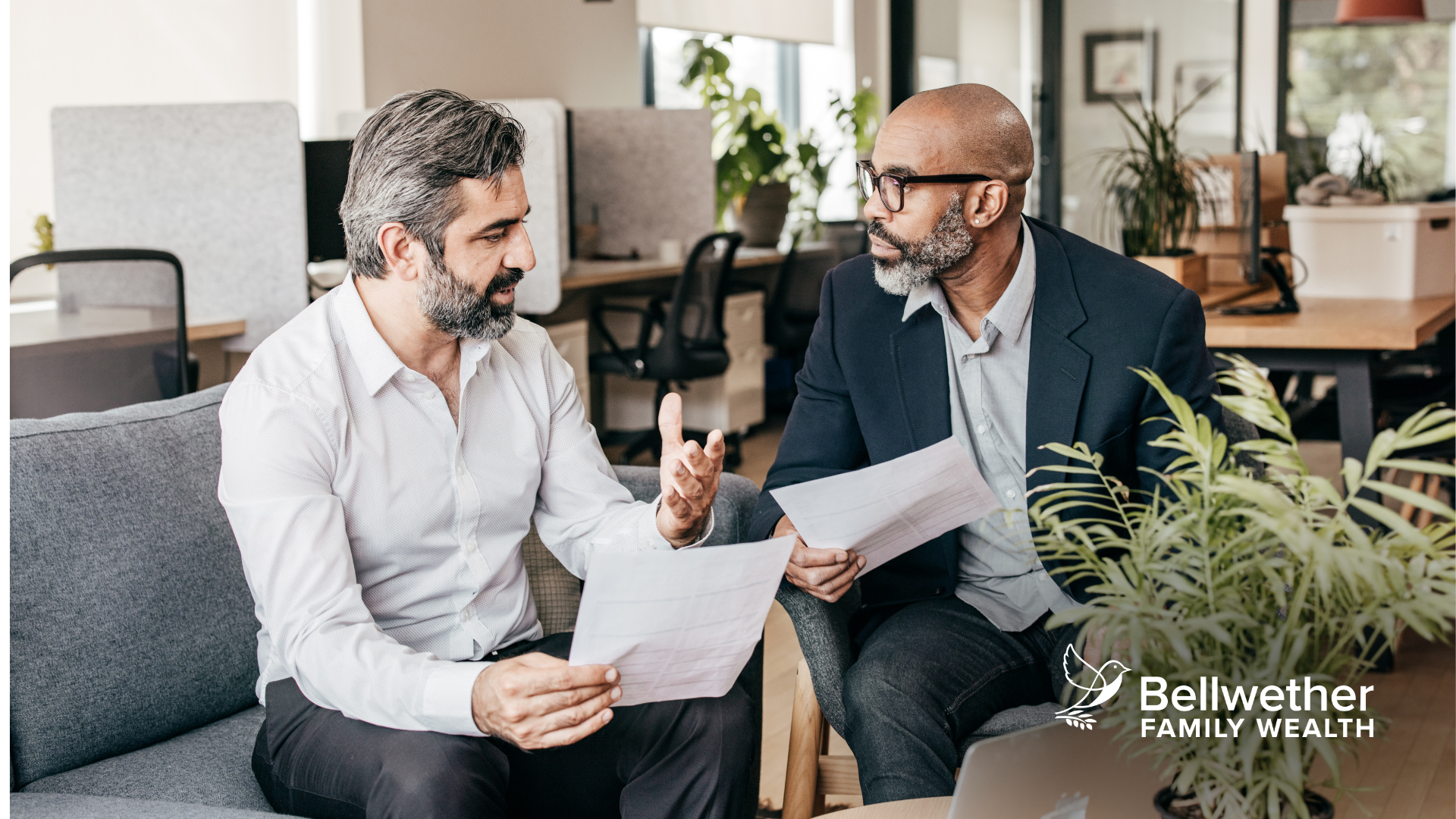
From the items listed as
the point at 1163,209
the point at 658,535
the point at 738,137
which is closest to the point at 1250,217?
the point at 1163,209

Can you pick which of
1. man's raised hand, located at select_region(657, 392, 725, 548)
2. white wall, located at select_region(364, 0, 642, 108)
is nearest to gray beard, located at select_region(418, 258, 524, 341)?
man's raised hand, located at select_region(657, 392, 725, 548)

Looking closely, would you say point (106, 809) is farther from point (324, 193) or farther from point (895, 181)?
point (324, 193)

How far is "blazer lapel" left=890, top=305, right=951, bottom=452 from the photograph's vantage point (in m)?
1.57

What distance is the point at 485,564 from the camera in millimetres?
1350

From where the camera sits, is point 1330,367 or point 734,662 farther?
point 1330,367

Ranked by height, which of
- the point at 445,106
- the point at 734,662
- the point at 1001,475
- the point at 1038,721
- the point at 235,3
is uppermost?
the point at 235,3

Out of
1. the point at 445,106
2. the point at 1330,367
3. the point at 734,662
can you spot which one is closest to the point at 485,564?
the point at 734,662

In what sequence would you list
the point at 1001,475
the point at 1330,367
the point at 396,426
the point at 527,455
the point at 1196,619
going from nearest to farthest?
1. the point at 1196,619
2. the point at 396,426
3. the point at 527,455
4. the point at 1001,475
5. the point at 1330,367

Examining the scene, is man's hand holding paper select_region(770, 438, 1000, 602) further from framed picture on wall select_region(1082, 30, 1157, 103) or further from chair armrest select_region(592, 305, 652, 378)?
framed picture on wall select_region(1082, 30, 1157, 103)

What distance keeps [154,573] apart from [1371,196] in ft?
9.92

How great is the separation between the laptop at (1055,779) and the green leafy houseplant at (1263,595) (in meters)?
0.07

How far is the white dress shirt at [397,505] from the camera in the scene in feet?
3.76

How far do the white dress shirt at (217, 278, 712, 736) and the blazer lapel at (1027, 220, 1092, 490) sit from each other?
48 cm

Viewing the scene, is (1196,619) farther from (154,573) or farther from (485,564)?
(154,573)
